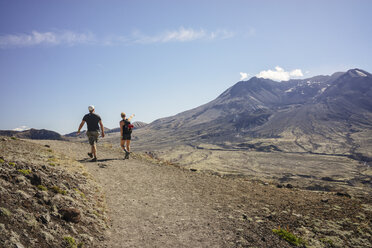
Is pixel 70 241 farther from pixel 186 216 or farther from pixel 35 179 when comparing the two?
pixel 186 216

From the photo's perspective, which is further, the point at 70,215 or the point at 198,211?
the point at 198,211

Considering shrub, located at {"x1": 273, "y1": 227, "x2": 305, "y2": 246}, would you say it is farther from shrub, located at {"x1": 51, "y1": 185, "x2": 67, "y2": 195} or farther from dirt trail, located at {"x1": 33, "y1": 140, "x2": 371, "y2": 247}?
shrub, located at {"x1": 51, "y1": 185, "x2": 67, "y2": 195}

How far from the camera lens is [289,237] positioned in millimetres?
6195

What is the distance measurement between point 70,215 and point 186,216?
3483mm

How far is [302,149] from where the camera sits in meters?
135

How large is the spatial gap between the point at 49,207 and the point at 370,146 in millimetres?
160915

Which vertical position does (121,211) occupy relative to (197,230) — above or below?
above

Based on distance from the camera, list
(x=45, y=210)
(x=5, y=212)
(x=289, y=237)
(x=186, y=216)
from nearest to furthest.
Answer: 1. (x=5, y=212)
2. (x=45, y=210)
3. (x=289, y=237)
4. (x=186, y=216)

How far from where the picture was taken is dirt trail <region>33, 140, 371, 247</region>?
19.4ft

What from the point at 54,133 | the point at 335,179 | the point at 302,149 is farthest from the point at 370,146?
the point at 54,133

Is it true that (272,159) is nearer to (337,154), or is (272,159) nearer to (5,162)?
(337,154)

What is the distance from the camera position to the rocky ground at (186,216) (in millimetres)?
5078

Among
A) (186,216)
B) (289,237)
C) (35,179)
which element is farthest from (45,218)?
(289,237)

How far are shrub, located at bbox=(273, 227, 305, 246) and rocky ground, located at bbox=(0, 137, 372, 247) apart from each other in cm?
3
